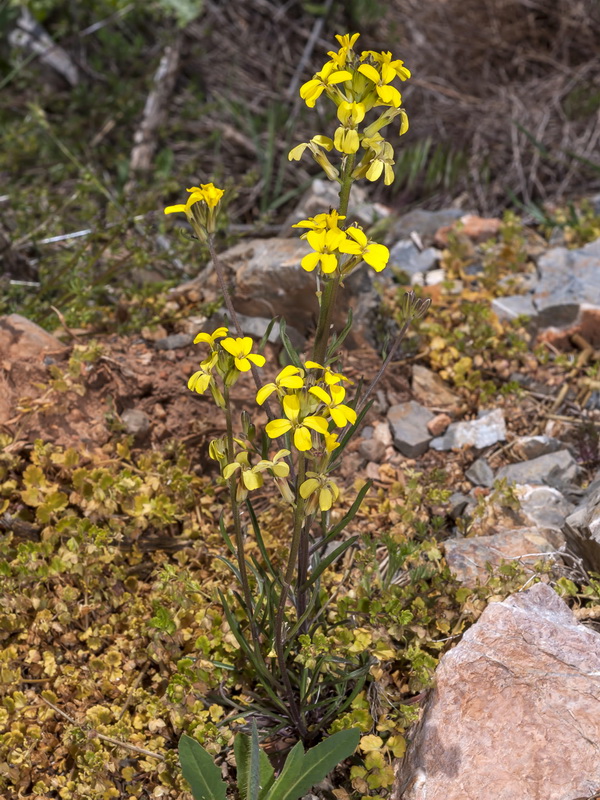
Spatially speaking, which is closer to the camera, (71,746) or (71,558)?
(71,746)

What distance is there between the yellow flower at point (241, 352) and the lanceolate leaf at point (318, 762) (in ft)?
2.97

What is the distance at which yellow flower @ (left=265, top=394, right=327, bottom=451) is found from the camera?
4.90 ft

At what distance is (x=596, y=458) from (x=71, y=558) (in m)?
1.98

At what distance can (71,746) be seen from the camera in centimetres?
→ 218

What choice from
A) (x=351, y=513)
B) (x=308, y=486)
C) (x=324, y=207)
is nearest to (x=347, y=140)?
(x=308, y=486)

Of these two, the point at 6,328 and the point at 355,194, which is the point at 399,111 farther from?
the point at 355,194

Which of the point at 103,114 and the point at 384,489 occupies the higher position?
the point at 103,114

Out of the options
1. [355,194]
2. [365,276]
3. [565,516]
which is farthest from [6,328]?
[355,194]

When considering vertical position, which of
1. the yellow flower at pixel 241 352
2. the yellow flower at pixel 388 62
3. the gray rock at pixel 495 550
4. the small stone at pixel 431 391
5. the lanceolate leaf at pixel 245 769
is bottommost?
the lanceolate leaf at pixel 245 769

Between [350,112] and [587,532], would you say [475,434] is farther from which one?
[350,112]

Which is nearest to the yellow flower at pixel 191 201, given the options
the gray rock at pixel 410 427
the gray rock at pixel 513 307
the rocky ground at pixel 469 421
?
the rocky ground at pixel 469 421

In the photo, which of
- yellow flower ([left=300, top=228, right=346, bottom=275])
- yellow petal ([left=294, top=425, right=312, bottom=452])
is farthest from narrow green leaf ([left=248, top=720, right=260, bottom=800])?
yellow flower ([left=300, top=228, right=346, bottom=275])

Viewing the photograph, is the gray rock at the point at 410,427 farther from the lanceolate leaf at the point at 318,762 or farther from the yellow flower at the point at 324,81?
the yellow flower at the point at 324,81

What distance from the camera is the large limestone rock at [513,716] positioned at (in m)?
1.91
